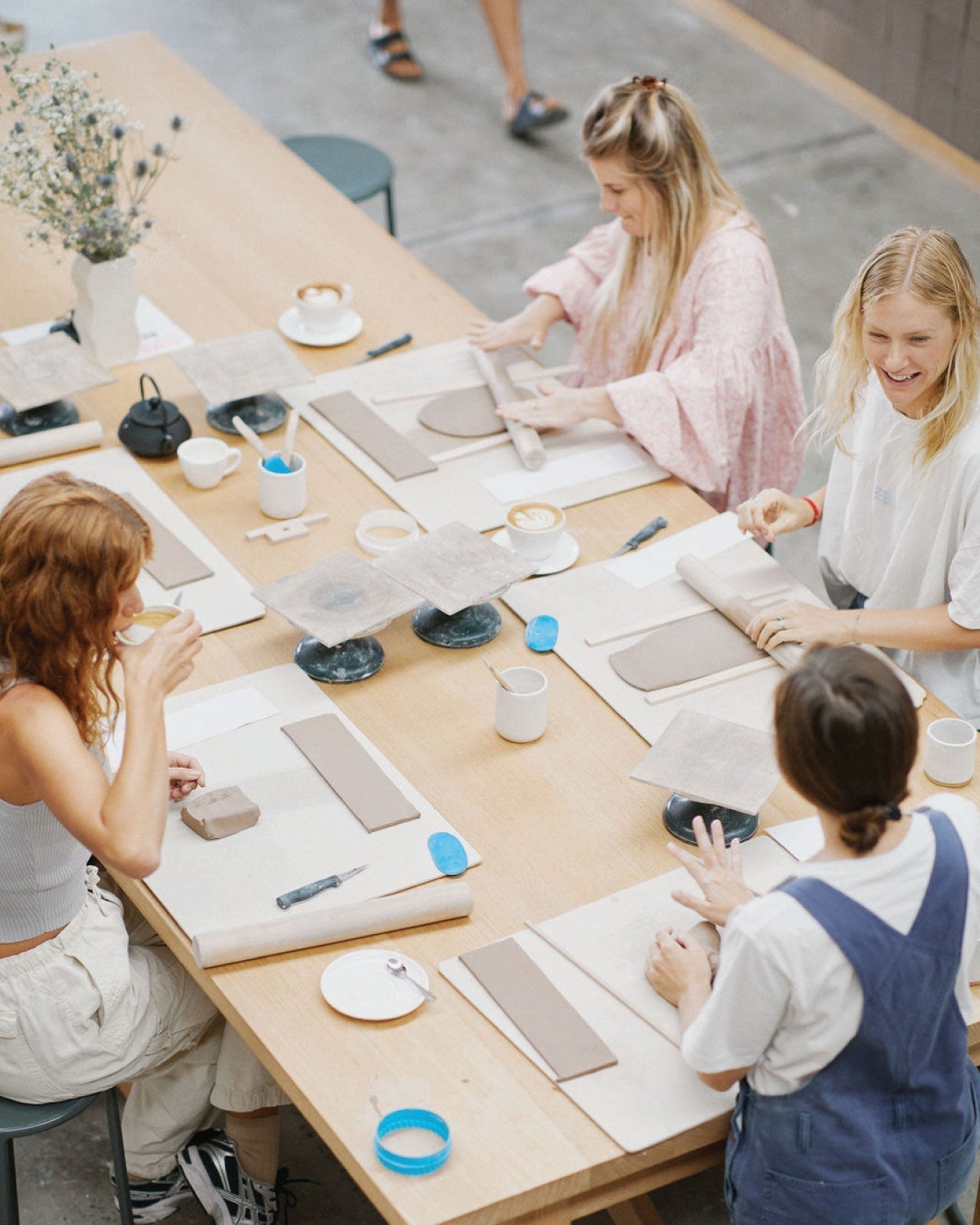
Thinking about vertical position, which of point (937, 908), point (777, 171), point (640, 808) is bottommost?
point (777, 171)

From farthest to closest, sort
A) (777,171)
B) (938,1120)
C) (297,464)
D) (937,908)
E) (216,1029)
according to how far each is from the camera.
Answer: (777,171) < (297,464) < (216,1029) < (938,1120) < (937,908)

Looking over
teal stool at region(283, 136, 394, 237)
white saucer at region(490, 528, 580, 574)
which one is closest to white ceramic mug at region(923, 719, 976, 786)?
white saucer at region(490, 528, 580, 574)

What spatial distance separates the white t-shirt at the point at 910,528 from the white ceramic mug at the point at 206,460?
1.15 meters

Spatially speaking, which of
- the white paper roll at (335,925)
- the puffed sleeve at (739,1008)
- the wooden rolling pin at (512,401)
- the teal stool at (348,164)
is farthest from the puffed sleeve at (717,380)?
the teal stool at (348,164)

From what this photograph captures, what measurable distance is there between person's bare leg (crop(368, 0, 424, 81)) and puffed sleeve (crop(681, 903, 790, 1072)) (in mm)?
5716

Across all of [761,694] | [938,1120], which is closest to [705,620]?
[761,694]

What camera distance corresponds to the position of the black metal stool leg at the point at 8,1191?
233cm

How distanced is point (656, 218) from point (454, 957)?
1.75 metres

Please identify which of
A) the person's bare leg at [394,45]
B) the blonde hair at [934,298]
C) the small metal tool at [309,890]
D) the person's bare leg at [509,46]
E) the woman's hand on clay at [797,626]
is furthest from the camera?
the person's bare leg at [394,45]

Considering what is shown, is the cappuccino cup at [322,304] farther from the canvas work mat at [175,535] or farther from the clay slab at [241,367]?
the canvas work mat at [175,535]

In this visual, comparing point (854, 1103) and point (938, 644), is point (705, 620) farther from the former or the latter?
point (854, 1103)

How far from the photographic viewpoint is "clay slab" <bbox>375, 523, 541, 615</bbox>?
258 centimetres

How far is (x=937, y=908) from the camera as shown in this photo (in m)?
1.76

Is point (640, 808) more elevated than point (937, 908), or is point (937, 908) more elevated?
point (937, 908)
